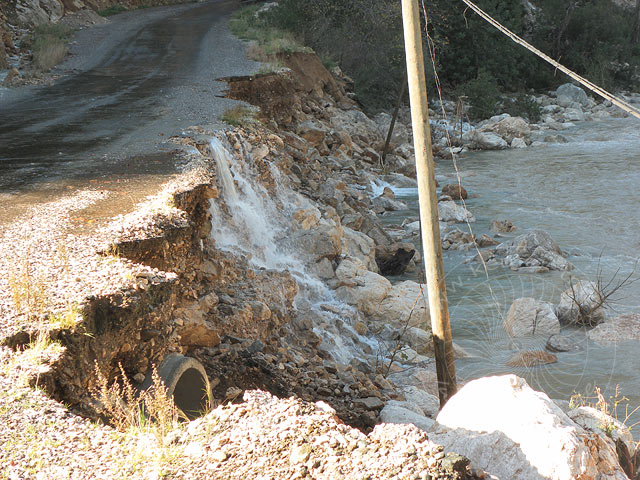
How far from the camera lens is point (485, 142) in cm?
2200

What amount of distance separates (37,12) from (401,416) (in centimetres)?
2140

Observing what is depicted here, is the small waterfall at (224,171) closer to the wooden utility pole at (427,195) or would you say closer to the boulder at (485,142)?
the wooden utility pole at (427,195)

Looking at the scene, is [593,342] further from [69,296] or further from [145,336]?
[69,296]

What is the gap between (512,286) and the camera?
10305 mm

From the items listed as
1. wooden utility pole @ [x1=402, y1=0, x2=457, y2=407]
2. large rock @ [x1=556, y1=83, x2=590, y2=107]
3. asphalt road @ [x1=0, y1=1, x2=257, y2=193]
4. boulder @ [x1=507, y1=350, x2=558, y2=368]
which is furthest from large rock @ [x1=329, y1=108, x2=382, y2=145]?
wooden utility pole @ [x1=402, y1=0, x2=457, y2=407]

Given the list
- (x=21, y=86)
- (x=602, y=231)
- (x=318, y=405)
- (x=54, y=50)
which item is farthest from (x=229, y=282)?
(x=54, y=50)

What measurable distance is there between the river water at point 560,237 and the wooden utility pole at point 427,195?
5.79 feet

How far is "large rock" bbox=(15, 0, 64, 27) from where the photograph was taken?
2081 centimetres

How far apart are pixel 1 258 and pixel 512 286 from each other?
7.74 meters

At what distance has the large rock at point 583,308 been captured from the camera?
8560 mm

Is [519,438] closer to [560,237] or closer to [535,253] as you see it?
[535,253]

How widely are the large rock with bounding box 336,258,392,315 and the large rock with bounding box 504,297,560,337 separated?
1795 mm

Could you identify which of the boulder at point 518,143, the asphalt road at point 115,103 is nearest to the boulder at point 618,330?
the asphalt road at point 115,103

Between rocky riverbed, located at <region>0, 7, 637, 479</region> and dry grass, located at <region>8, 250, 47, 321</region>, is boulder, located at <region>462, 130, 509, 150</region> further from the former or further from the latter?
dry grass, located at <region>8, 250, 47, 321</region>
